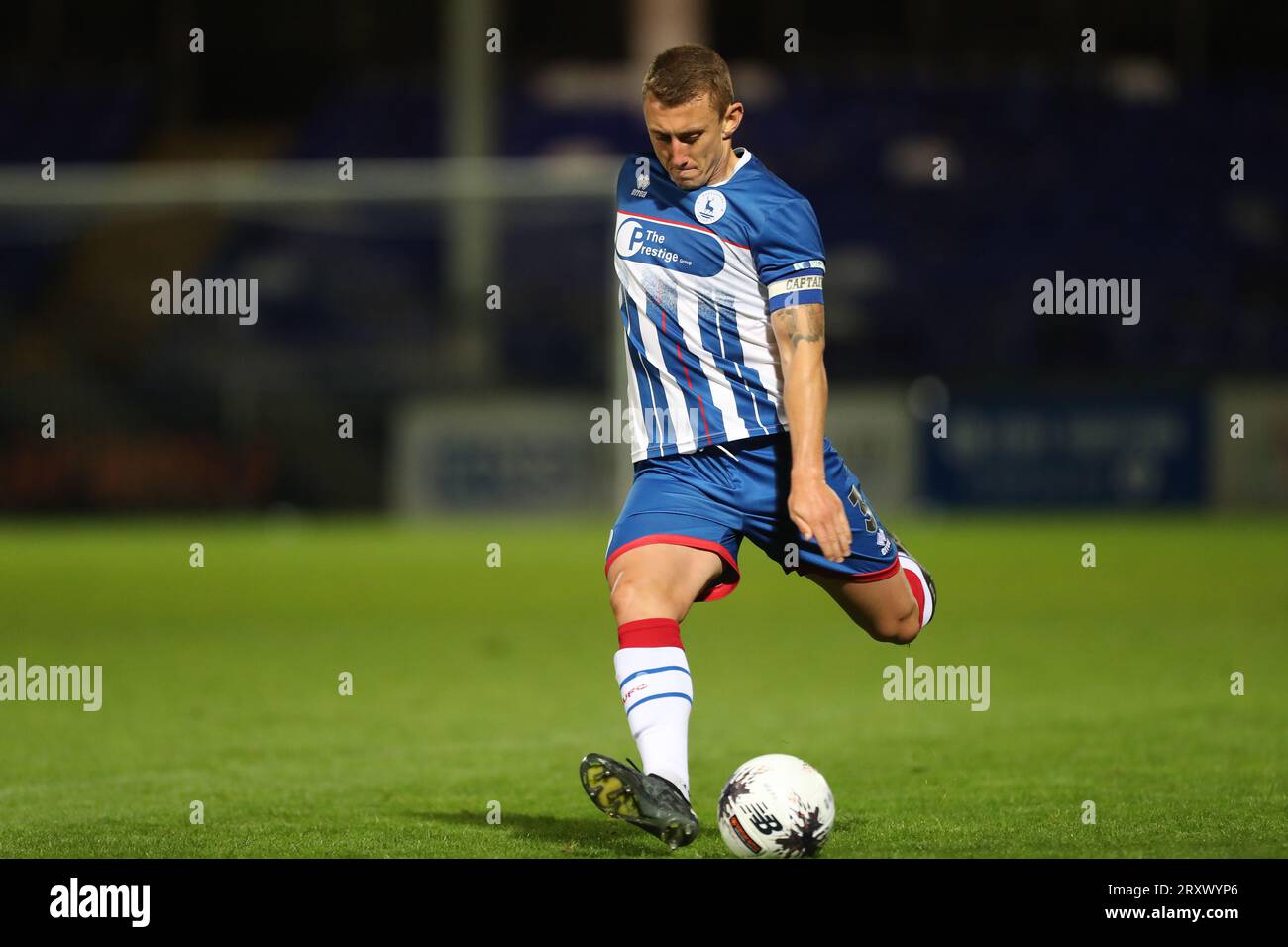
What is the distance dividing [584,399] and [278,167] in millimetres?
11710

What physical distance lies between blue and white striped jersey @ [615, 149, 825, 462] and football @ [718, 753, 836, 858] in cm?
97

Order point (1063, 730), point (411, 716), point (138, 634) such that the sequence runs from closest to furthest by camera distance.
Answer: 1. point (1063, 730)
2. point (411, 716)
3. point (138, 634)

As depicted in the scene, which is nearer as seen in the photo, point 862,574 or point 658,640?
point 658,640

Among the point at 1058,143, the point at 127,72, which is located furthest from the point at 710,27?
the point at 127,72

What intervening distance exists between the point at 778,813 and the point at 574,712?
3.30 meters

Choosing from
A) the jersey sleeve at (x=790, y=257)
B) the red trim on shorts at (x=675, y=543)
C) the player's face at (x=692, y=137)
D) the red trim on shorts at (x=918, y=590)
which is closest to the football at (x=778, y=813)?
the red trim on shorts at (x=675, y=543)

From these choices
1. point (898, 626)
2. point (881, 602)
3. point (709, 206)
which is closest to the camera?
point (709, 206)

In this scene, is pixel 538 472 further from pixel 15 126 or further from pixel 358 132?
pixel 15 126

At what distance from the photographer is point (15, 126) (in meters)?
30.9

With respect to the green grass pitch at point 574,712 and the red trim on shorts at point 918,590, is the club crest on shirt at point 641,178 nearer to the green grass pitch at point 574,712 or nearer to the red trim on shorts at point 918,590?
the red trim on shorts at point 918,590

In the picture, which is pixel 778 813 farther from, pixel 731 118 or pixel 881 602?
pixel 731 118

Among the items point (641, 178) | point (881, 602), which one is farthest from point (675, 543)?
point (641, 178)

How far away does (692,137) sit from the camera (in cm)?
498

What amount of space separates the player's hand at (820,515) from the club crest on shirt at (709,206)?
0.79m
